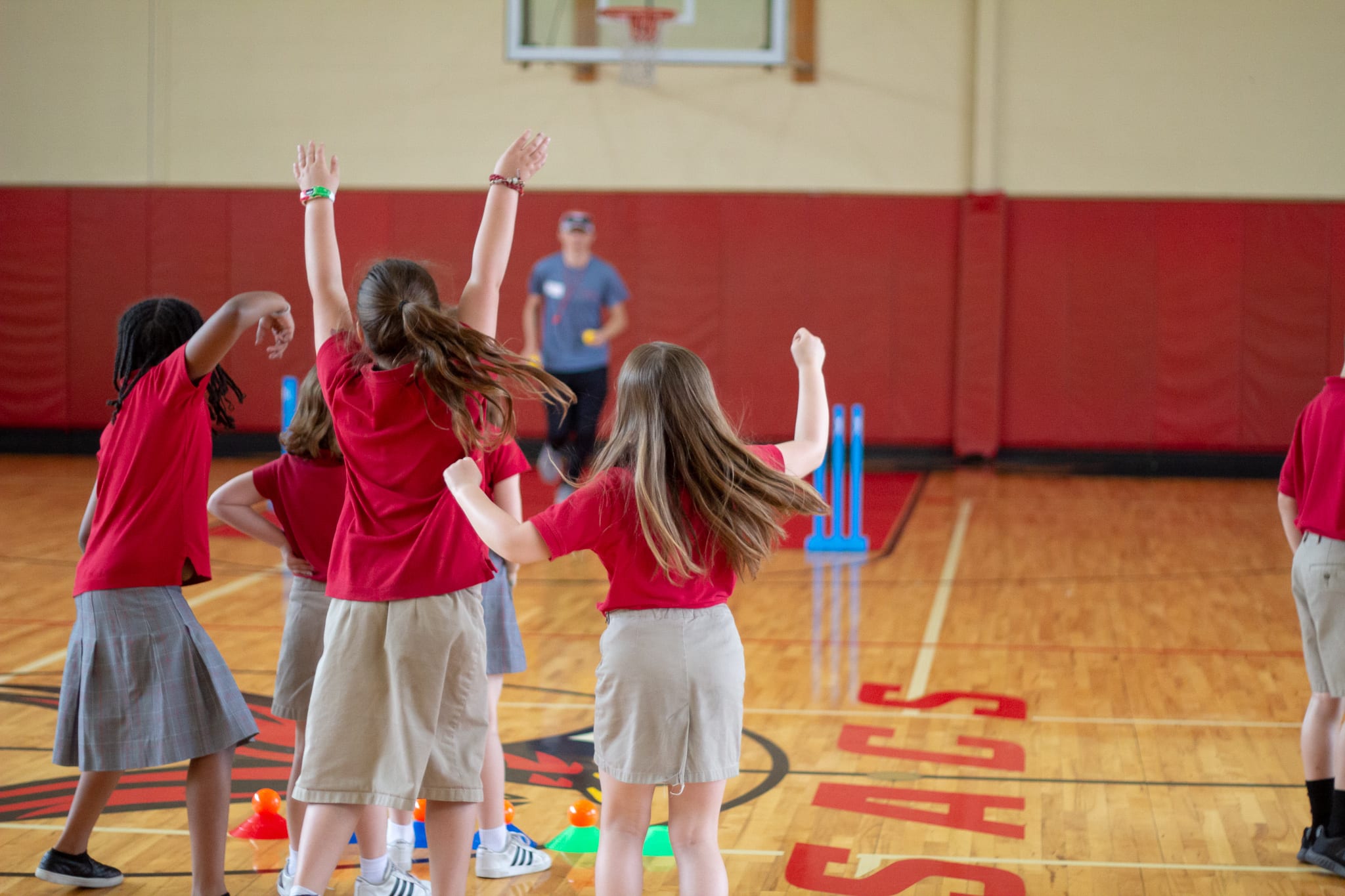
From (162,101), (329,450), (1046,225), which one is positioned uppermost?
(162,101)

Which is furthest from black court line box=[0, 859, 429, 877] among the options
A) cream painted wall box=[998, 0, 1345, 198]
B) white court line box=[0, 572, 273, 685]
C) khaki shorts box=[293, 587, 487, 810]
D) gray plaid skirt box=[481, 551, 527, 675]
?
cream painted wall box=[998, 0, 1345, 198]

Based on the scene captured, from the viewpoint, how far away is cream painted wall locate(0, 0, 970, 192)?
1334 cm

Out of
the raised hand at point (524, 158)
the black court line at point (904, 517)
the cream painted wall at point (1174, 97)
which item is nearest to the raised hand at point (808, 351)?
the raised hand at point (524, 158)

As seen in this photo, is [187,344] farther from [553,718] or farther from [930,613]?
[930,613]

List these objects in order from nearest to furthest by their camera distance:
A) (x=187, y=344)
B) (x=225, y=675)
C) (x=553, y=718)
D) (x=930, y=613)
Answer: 1. (x=187, y=344)
2. (x=225, y=675)
3. (x=553, y=718)
4. (x=930, y=613)

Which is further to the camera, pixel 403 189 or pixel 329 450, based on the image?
pixel 403 189

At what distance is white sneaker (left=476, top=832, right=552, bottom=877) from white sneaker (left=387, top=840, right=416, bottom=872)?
165 mm

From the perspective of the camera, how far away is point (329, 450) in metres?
3.24

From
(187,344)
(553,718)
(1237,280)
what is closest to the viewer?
(187,344)

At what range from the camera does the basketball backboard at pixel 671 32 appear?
11.6 metres

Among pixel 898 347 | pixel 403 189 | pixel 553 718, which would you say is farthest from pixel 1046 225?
pixel 553 718

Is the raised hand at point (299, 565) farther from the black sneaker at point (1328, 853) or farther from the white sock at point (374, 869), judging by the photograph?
the black sneaker at point (1328, 853)

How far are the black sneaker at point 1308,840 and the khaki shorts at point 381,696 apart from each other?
2316 millimetres

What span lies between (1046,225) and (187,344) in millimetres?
11621
